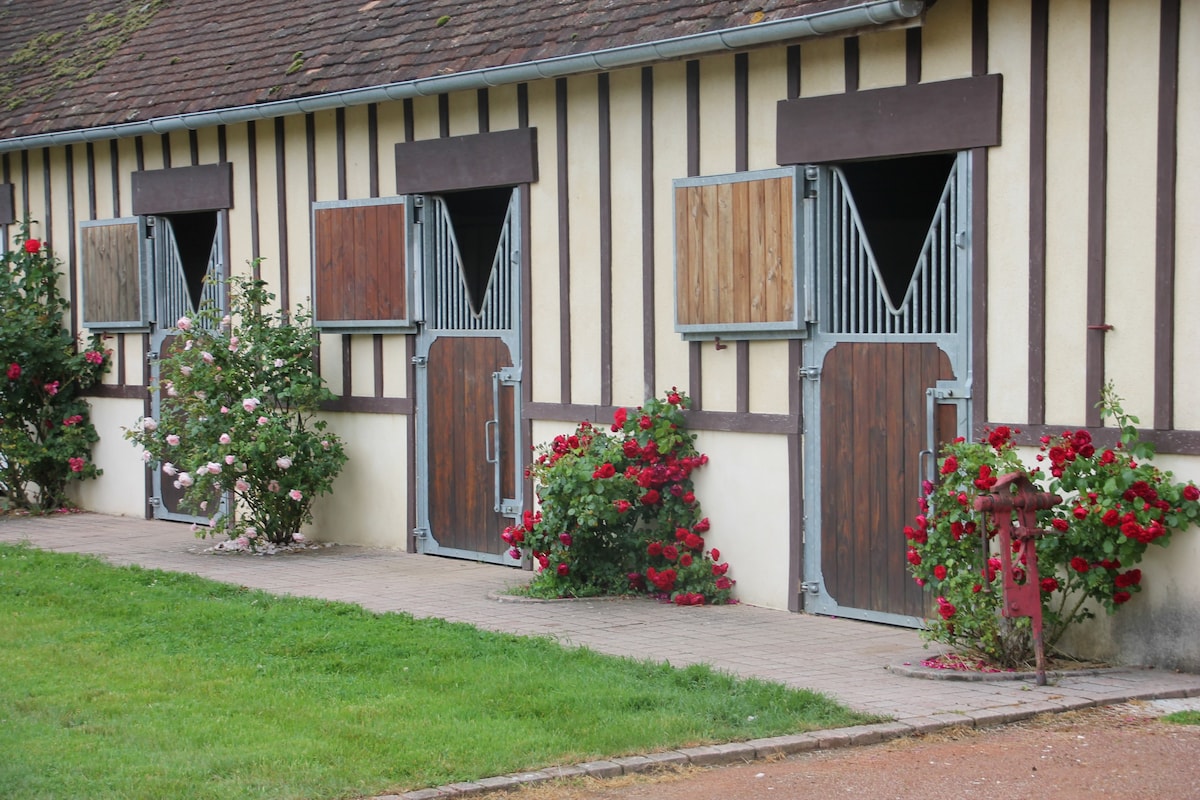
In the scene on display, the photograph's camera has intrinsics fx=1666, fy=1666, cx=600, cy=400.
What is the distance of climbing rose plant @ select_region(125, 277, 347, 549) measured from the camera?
12.6 m

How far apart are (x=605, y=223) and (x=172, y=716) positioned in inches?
203

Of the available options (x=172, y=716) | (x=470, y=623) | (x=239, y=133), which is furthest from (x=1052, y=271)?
(x=239, y=133)

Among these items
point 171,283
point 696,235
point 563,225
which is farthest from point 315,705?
point 171,283

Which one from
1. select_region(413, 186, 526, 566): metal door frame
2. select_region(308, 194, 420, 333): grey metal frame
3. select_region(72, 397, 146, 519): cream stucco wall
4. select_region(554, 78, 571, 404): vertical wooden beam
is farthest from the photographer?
select_region(72, 397, 146, 519): cream stucco wall

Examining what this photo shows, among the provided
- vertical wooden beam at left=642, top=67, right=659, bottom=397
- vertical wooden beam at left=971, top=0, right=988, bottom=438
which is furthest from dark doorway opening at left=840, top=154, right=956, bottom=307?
vertical wooden beam at left=642, top=67, right=659, bottom=397

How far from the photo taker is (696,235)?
10.4 metres

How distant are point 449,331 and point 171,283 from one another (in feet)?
→ 12.3

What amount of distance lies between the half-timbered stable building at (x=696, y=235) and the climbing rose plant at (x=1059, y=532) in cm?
21

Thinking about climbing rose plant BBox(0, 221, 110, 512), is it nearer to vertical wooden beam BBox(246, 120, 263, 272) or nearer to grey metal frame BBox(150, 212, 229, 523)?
grey metal frame BBox(150, 212, 229, 523)

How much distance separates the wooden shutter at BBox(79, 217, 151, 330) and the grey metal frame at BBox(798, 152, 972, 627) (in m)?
7.38

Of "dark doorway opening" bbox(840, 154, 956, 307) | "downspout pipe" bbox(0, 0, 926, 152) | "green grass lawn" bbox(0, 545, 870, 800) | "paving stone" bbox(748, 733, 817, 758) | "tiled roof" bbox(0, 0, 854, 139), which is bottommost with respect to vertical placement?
"paving stone" bbox(748, 733, 817, 758)

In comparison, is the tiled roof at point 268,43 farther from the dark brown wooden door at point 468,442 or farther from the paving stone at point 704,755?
the paving stone at point 704,755

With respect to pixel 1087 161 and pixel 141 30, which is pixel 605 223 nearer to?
pixel 1087 161

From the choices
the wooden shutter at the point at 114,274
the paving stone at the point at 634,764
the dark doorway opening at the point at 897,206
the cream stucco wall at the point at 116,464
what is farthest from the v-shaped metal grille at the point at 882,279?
the cream stucco wall at the point at 116,464
